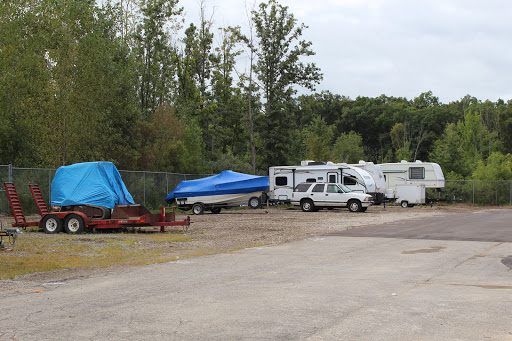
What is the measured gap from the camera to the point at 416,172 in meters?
40.8

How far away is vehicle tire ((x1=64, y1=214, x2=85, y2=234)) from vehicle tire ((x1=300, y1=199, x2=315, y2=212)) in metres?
17.4

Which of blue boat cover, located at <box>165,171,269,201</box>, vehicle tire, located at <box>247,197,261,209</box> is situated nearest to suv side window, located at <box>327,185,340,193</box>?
blue boat cover, located at <box>165,171,269,201</box>

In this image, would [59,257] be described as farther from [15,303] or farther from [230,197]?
[230,197]

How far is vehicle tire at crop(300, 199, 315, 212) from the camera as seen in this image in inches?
1313

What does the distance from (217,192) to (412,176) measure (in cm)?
1675

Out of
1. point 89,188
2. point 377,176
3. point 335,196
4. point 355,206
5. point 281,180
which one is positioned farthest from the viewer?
point 377,176

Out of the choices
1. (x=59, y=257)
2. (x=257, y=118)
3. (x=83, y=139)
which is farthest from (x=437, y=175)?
(x=59, y=257)

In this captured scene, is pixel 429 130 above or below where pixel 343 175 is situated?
above

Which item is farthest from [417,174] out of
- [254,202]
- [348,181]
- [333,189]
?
[254,202]

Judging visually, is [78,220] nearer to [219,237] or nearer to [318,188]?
[219,237]

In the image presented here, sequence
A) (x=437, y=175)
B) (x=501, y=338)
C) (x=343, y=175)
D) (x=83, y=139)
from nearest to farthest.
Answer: (x=501, y=338)
(x=83, y=139)
(x=343, y=175)
(x=437, y=175)

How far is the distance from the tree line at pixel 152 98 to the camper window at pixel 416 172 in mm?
11475

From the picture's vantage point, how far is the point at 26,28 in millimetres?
32375

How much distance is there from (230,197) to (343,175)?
776cm
